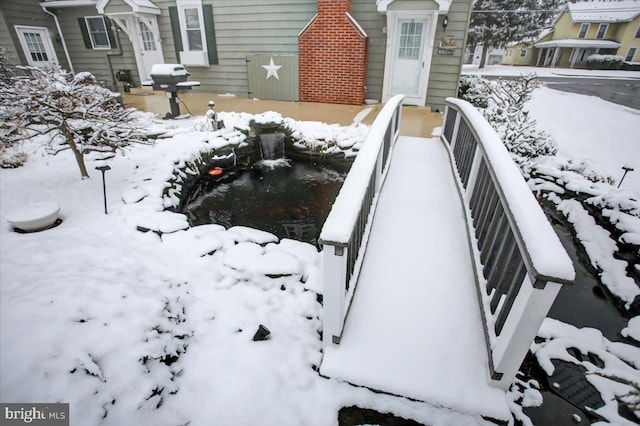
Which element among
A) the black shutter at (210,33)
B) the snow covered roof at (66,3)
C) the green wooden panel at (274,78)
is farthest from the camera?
the snow covered roof at (66,3)

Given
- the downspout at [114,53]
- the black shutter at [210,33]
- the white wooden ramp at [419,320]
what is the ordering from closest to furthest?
the white wooden ramp at [419,320] → the black shutter at [210,33] → the downspout at [114,53]

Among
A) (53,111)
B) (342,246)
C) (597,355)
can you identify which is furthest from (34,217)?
(597,355)

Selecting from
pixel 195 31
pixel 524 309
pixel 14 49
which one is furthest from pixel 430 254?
pixel 14 49

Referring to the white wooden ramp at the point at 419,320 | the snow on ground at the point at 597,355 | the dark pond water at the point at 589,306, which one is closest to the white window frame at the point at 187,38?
the white wooden ramp at the point at 419,320

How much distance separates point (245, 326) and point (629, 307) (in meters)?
3.51

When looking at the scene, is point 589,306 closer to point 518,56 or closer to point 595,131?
point 595,131

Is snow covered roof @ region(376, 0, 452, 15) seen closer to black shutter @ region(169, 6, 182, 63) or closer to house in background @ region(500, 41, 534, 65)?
black shutter @ region(169, 6, 182, 63)

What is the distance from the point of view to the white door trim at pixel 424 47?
304 inches

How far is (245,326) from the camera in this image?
2469 mm

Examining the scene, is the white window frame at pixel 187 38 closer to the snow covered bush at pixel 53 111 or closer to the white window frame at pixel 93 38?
the white window frame at pixel 93 38

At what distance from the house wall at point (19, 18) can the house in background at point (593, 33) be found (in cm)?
3722

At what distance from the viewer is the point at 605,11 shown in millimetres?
28922

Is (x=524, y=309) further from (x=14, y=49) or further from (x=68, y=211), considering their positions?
(x=14, y=49)

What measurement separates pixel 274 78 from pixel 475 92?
6.94 metres
